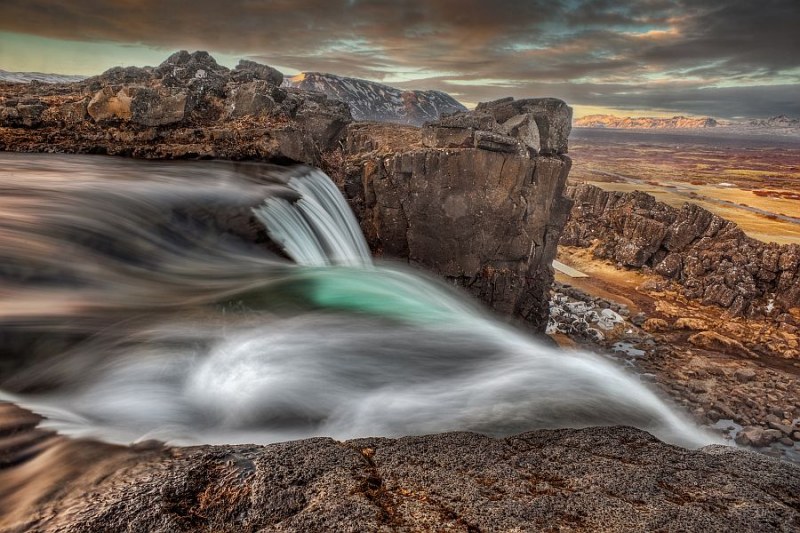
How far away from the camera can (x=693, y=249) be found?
1276 inches

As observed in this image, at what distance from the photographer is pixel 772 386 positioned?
18641 mm

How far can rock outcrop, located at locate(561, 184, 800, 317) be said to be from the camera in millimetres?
27250

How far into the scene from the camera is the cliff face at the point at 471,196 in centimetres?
1877

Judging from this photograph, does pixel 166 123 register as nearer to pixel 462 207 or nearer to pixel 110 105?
pixel 110 105

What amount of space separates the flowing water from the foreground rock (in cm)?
81

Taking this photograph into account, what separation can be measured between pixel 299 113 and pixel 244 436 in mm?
18857

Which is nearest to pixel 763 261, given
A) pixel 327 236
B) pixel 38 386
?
pixel 327 236

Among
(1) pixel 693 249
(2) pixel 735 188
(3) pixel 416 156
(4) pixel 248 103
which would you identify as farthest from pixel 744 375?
(2) pixel 735 188

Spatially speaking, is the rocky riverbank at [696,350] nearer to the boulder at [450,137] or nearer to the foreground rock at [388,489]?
the boulder at [450,137]

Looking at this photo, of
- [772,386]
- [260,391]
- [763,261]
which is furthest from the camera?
[763,261]

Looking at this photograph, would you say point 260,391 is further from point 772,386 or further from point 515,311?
point 772,386

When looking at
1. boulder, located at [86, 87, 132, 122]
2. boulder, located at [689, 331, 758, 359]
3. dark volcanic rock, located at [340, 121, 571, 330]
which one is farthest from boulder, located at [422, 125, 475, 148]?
boulder, located at [689, 331, 758, 359]

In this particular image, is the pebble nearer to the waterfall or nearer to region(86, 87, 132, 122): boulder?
the waterfall

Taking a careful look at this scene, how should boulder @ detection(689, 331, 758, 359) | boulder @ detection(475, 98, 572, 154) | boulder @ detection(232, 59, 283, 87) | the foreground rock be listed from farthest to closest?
boulder @ detection(232, 59, 283, 87), boulder @ detection(689, 331, 758, 359), boulder @ detection(475, 98, 572, 154), the foreground rock
